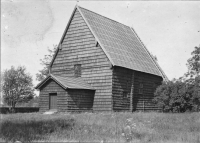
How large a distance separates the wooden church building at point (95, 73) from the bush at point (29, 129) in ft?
31.0

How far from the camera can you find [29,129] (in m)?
13.7

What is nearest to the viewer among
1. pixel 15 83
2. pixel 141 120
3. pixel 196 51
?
pixel 141 120

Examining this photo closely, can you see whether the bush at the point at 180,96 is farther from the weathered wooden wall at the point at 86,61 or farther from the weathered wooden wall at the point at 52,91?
the weathered wooden wall at the point at 52,91

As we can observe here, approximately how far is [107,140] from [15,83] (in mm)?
42060

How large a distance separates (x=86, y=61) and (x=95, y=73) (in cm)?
167

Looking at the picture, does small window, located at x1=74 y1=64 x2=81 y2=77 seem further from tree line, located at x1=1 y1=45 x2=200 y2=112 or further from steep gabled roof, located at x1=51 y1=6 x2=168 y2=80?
tree line, located at x1=1 y1=45 x2=200 y2=112

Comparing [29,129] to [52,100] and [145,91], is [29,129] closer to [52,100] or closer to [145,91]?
[52,100]

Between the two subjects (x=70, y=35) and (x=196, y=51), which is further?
(x=196, y=51)

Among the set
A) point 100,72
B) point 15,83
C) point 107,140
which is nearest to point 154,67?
point 100,72

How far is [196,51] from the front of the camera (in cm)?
4012

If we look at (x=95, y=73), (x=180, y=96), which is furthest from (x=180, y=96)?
(x=95, y=73)

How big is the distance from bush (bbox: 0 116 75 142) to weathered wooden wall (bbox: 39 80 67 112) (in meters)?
9.37

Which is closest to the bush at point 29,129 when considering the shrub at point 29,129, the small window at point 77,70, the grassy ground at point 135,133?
the shrub at point 29,129

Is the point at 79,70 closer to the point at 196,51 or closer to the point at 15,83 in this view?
the point at 196,51
